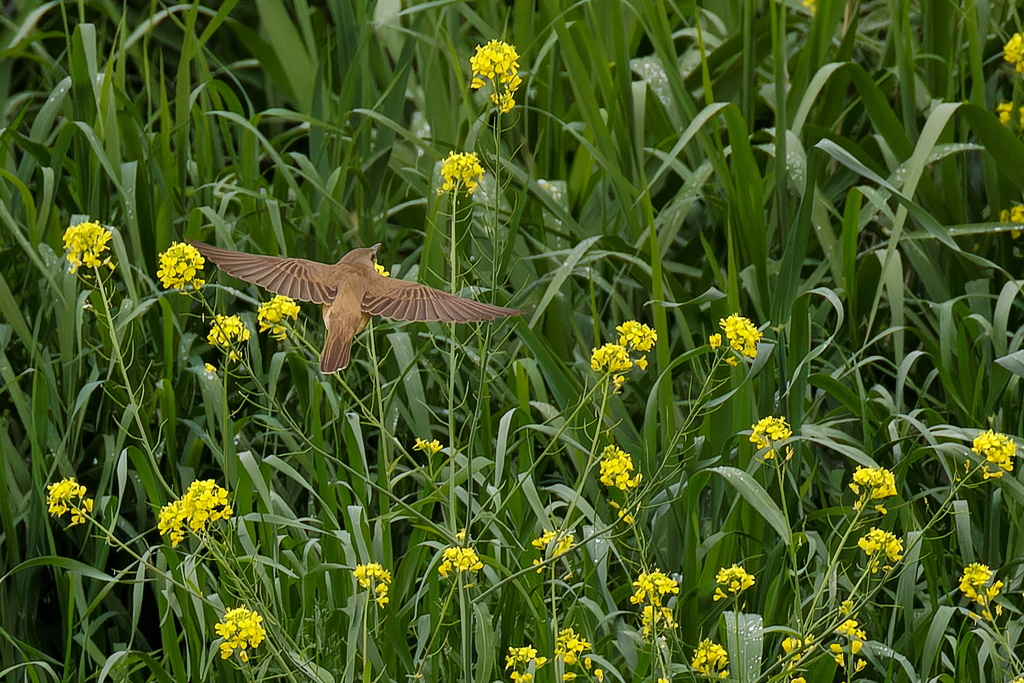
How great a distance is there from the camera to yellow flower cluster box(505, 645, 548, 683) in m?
1.37

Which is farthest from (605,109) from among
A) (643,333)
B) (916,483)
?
(643,333)

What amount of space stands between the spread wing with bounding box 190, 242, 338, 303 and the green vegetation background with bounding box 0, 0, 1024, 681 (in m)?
0.17

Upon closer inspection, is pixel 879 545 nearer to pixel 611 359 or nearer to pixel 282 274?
pixel 611 359

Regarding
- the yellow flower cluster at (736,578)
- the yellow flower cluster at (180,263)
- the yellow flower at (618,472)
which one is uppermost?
the yellow flower cluster at (180,263)

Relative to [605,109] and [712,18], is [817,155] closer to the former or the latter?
[605,109]

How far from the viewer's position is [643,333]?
51.1 inches

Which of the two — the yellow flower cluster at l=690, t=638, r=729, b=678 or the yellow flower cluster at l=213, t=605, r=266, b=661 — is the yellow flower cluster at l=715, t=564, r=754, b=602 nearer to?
the yellow flower cluster at l=690, t=638, r=729, b=678

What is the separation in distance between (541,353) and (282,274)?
21.5 inches

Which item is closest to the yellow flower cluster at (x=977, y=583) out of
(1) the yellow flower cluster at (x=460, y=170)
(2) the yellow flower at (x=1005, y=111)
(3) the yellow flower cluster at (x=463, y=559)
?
(3) the yellow flower cluster at (x=463, y=559)

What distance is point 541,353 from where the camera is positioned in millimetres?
1776

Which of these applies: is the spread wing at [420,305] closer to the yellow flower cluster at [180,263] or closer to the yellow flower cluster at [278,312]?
the yellow flower cluster at [278,312]

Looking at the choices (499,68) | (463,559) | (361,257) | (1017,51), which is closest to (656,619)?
(463,559)

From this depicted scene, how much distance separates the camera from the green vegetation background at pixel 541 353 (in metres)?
1.63

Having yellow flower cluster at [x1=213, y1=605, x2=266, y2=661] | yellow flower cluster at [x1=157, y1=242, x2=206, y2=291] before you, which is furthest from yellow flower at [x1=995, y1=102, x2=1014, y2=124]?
yellow flower cluster at [x1=213, y1=605, x2=266, y2=661]
